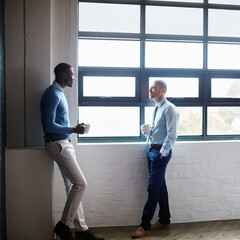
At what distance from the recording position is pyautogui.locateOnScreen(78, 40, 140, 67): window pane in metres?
3.80

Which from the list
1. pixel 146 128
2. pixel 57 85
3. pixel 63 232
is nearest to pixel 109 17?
pixel 57 85

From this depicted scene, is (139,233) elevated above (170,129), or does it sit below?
below

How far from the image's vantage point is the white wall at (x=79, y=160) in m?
3.21

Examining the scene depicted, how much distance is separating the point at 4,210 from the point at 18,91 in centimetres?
117

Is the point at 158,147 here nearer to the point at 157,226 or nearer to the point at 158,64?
the point at 157,226

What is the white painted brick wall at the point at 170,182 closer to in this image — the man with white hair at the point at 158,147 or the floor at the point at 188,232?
the floor at the point at 188,232

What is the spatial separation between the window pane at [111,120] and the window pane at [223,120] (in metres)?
0.95

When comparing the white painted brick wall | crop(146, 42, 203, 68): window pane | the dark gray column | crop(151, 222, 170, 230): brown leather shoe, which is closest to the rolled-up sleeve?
the white painted brick wall

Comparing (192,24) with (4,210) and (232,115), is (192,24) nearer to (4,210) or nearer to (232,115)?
(232,115)

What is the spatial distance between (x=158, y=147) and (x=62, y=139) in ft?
3.53

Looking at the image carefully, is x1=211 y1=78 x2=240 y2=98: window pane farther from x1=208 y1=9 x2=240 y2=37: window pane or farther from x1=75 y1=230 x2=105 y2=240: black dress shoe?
x1=75 y1=230 x2=105 y2=240: black dress shoe

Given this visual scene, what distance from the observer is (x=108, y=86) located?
3.88m

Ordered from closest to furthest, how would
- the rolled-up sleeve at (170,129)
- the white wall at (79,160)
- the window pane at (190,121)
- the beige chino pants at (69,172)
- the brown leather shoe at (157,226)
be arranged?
the beige chino pants at (69,172), the white wall at (79,160), the rolled-up sleeve at (170,129), the brown leather shoe at (157,226), the window pane at (190,121)

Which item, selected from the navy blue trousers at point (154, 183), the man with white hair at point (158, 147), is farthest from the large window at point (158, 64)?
the navy blue trousers at point (154, 183)
